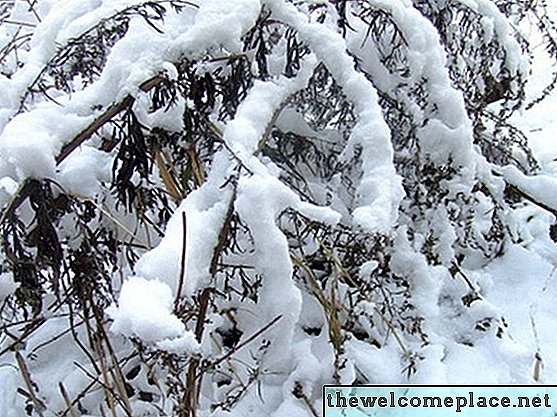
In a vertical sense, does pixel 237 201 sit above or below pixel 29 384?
above

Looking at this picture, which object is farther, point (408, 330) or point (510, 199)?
point (510, 199)

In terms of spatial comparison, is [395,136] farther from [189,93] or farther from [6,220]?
[6,220]

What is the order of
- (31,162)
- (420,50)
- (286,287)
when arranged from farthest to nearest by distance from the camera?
(420,50), (286,287), (31,162)

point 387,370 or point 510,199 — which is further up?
point 510,199

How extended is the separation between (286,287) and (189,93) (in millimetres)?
395

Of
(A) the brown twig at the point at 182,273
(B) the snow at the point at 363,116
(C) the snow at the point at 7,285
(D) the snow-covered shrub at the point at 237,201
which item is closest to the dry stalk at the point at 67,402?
(D) the snow-covered shrub at the point at 237,201

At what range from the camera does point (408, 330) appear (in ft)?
5.59

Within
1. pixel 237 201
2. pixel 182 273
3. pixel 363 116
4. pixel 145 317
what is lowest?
pixel 145 317

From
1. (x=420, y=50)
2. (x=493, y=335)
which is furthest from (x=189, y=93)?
(x=493, y=335)

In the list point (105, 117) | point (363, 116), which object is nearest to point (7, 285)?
point (105, 117)

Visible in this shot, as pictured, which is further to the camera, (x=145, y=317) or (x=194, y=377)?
(x=194, y=377)

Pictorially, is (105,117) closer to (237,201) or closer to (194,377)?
(237,201)

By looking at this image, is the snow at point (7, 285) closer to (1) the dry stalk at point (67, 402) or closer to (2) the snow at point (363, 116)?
(1) the dry stalk at point (67, 402)

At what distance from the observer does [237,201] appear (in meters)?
1.21
